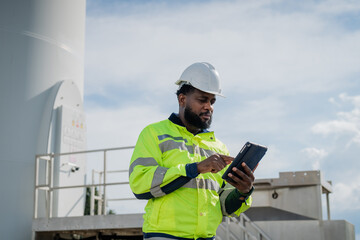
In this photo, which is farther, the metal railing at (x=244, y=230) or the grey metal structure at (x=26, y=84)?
the grey metal structure at (x=26, y=84)

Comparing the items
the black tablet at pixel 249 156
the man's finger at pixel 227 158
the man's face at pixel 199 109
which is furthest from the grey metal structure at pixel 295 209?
the man's finger at pixel 227 158

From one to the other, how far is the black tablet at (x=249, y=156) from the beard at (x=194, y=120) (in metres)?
0.47

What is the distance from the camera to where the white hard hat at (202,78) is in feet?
11.9

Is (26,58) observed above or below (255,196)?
above

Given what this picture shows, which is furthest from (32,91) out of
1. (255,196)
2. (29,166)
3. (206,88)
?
(206,88)

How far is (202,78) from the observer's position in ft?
11.9

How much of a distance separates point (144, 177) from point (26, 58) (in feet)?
22.4

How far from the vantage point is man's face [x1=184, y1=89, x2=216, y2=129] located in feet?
11.8

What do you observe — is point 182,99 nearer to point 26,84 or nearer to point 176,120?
point 176,120

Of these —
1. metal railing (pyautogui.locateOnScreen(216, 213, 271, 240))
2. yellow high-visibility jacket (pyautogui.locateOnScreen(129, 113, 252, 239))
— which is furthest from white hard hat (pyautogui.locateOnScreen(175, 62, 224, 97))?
metal railing (pyautogui.locateOnScreen(216, 213, 271, 240))

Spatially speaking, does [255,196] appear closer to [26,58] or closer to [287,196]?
[287,196]

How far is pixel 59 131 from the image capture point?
9742 millimetres

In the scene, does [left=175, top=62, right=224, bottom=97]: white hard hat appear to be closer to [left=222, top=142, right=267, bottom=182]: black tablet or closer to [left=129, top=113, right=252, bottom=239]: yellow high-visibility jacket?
[left=129, top=113, right=252, bottom=239]: yellow high-visibility jacket

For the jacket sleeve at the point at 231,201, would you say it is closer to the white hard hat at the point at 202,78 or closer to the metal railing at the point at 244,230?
the white hard hat at the point at 202,78
